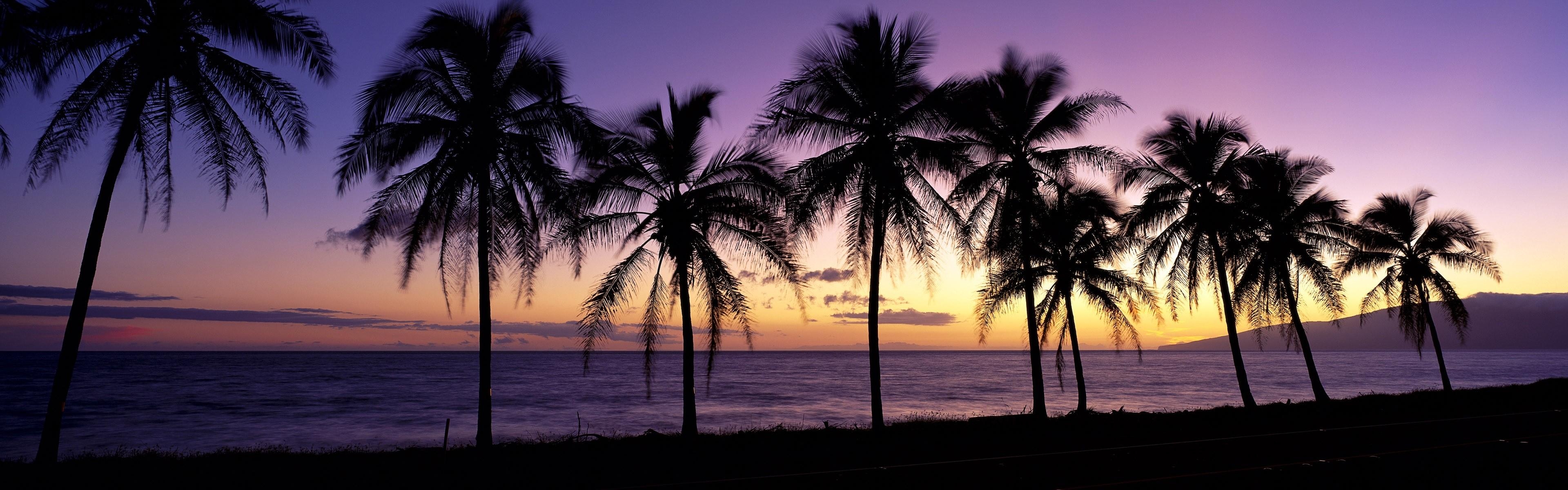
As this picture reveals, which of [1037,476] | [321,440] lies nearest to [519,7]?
[1037,476]

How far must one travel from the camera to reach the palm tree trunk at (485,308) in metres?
12.6

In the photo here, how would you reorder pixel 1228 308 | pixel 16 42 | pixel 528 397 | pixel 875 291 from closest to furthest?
pixel 16 42 < pixel 875 291 < pixel 1228 308 < pixel 528 397

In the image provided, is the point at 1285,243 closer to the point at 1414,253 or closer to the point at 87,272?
the point at 1414,253

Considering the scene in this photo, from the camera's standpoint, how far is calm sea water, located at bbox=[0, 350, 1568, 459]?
92.1 feet

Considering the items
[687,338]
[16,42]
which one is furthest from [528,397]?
[16,42]

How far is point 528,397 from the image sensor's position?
4625cm

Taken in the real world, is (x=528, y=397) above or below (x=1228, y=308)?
below

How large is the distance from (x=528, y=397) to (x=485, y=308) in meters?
37.0

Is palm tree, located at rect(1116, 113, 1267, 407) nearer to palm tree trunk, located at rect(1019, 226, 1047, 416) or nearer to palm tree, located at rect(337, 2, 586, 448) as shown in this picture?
palm tree trunk, located at rect(1019, 226, 1047, 416)

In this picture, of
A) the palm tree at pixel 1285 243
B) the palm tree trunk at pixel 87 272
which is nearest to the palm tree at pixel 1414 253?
the palm tree at pixel 1285 243

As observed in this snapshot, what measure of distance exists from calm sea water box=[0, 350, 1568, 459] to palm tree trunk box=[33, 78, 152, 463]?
10.3 metres

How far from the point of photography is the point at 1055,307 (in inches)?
850

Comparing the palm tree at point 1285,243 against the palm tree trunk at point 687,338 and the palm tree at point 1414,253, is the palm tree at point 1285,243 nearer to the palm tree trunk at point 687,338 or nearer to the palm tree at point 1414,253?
the palm tree at point 1414,253

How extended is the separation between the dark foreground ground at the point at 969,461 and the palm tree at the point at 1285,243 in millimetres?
5778
